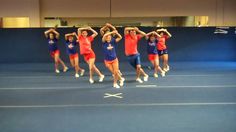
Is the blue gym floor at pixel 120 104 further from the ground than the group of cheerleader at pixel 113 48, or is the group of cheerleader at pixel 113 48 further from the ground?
the group of cheerleader at pixel 113 48

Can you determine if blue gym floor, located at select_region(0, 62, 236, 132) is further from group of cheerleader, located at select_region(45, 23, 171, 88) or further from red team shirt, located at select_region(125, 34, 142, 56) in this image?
red team shirt, located at select_region(125, 34, 142, 56)

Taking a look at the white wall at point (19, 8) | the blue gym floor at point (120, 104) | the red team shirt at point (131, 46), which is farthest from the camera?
the white wall at point (19, 8)

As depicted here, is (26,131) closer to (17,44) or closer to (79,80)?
(79,80)

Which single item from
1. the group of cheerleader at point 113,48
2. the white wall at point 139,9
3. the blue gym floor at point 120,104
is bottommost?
the blue gym floor at point 120,104

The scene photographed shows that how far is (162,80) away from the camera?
1191cm

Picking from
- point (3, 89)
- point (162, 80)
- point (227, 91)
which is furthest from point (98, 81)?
point (227, 91)

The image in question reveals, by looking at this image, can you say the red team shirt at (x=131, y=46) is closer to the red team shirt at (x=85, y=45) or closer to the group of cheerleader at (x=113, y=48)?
the group of cheerleader at (x=113, y=48)

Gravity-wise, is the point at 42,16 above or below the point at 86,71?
above

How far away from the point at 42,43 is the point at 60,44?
0.91 m

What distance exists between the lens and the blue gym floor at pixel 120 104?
A: 661 cm

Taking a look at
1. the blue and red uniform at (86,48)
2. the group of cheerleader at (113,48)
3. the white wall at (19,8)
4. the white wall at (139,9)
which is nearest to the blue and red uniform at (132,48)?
the group of cheerleader at (113,48)

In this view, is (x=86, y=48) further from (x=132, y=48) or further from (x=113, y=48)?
(x=132, y=48)

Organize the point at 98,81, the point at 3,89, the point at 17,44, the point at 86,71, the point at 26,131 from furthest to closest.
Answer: the point at 17,44, the point at 86,71, the point at 98,81, the point at 3,89, the point at 26,131

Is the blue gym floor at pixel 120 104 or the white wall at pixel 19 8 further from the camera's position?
the white wall at pixel 19 8
